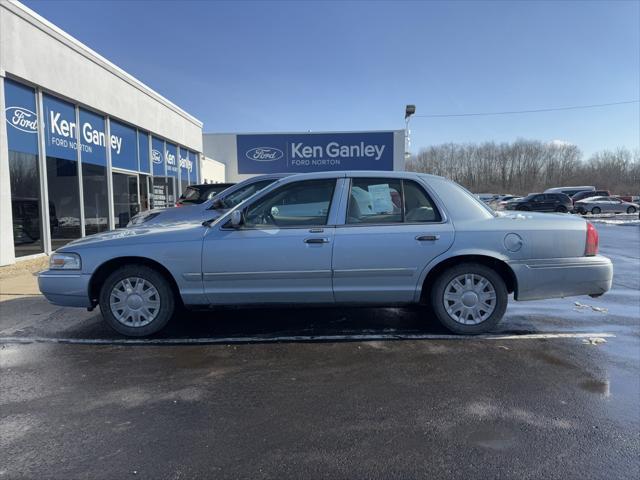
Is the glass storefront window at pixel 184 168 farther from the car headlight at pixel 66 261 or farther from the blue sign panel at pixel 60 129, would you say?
the car headlight at pixel 66 261

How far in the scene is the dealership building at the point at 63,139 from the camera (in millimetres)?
9031

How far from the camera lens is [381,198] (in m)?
4.73

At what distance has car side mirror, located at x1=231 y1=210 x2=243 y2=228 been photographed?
14.8ft

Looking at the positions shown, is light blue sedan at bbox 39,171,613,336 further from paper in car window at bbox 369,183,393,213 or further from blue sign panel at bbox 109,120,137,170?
blue sign panel at bbox 109,120,137,170

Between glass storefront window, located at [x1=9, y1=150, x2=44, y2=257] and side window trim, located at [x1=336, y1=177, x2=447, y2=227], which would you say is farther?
glass storefront window, located at [x1=9, y1=150, x2=44, y2=257]

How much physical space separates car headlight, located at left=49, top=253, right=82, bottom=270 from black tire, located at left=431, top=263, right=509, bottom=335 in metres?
3.63

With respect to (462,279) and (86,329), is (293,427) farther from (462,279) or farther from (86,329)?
(86,329)

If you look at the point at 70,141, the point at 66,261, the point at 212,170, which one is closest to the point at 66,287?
the point at 66,261

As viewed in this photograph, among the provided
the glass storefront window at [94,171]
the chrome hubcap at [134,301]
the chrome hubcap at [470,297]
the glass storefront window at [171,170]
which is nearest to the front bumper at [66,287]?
the chrome hubcap at [134,301]

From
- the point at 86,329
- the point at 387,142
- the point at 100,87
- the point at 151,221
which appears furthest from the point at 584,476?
the point at 387,142

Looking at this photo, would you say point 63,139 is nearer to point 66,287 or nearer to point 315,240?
point 66,287

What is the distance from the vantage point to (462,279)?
15.2 feet

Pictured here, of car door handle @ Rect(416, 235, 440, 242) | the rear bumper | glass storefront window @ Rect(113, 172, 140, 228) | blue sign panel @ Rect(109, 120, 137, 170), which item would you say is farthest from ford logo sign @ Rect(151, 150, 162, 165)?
the rear bumper

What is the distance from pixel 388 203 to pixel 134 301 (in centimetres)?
279
